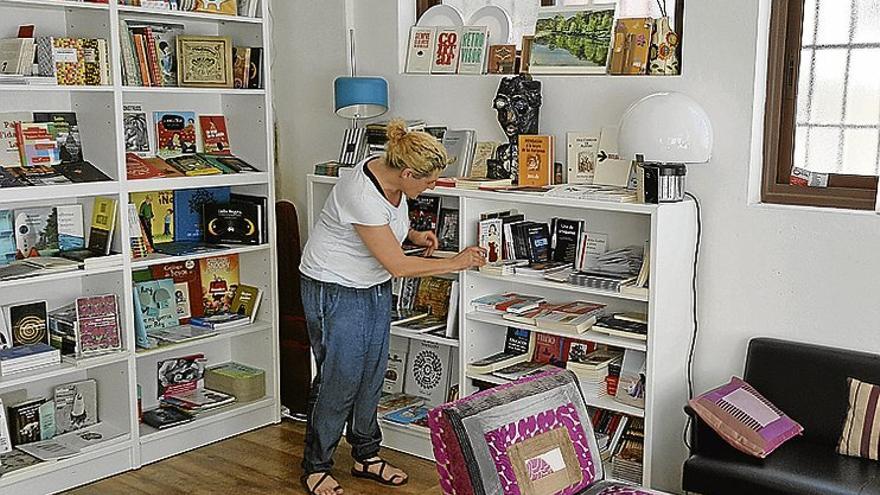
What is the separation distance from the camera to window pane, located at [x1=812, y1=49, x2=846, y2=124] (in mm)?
3418

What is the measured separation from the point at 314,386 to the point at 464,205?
918 millimetres

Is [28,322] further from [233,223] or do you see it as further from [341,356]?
[341,356]

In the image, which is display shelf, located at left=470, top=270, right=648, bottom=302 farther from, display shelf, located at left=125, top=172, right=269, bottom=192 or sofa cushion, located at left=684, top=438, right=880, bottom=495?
display shelf, located at left=125, top=172, right=269, bottom=192

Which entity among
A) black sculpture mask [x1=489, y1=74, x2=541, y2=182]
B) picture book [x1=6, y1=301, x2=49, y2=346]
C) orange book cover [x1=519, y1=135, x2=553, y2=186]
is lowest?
picture book [x1=6, y1=301, x2=49, y2=346]

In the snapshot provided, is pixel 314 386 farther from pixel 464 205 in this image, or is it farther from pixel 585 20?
pixel 585 20

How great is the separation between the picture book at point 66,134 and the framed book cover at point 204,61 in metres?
0.51

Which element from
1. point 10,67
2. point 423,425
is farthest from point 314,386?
point 10,67

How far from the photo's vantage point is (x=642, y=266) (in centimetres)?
356

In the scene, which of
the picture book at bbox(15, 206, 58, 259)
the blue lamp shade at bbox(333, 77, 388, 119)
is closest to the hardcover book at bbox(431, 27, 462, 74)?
the blue lamp shade at bbox(333, 77, 388, 119)

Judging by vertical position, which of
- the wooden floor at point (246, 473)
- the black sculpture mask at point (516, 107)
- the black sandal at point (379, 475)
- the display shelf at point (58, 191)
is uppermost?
the black sculpture mask at point (516, 107)

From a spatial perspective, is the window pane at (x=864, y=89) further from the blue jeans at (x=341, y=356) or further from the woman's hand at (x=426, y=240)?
the blue jeans at (x=341, y=356)

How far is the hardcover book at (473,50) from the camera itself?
13.9 feet

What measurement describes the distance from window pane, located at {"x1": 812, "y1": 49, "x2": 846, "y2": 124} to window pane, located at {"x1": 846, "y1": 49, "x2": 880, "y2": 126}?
33 mm

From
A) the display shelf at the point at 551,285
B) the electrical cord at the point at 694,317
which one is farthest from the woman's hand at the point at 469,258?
the electrical cord at the point at 694,317
